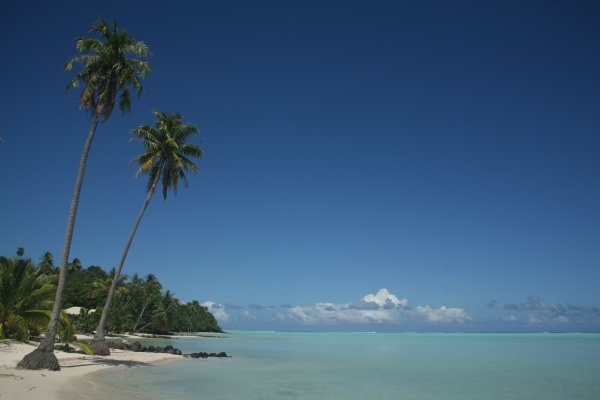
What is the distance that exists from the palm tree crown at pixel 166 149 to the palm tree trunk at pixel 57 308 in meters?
8.50

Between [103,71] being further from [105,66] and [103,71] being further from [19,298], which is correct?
[19,298]

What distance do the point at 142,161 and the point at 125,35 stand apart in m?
11.0

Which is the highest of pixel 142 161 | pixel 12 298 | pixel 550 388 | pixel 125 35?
pixel 125 35

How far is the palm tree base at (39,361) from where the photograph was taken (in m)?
18.6

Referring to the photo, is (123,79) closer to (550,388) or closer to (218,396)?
(218,396)

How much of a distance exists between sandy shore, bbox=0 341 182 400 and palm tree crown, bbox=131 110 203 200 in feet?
38.2

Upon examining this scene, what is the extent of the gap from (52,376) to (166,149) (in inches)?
663

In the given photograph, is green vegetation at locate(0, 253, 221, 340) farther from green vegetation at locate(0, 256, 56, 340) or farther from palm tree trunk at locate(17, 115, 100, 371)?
palm tree trunk at locate(17, 115, 100, 371)

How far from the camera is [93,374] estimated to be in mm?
21125

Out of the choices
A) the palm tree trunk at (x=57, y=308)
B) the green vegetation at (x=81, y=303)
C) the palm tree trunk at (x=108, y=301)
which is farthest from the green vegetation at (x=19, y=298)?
the palm tree trunk at (x=57, y=308)

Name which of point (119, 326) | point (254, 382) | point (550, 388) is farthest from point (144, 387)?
point (119, 326)

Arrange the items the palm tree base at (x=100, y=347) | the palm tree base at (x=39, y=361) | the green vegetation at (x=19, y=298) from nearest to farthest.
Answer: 1. the palm tree base at (x=39, y=361)
2. the green vegetation at (x=19, y=298)
3. the palm tree base at (x=100, y=347)

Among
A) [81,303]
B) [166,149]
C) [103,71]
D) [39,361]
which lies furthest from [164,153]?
[81,303]

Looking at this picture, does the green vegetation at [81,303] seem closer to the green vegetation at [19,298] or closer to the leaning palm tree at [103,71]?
the green vegetation at [19,298]
